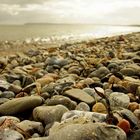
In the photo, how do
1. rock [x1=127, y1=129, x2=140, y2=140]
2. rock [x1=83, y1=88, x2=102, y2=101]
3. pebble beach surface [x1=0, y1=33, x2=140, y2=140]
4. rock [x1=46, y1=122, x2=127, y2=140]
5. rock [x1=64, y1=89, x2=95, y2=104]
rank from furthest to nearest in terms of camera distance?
1. rock [x1=83, y1=88, x2=102, y2=101]
2. rock [x1=64, y1=89, x2=95, y2=104]
3. rock [x1=127, y1=129, x2=140, y2=140]
4. pebble beach surface [x1=0, y1=33, x2=140, y2=140]
5. rock [x1=46, y1=122, x2=127, y2=140]

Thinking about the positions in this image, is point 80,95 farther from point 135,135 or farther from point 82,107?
point 135,135

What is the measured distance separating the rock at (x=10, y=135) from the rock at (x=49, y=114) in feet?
1.76

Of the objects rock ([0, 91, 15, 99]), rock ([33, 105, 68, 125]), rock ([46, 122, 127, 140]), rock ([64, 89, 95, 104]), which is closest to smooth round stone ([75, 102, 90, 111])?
rock ([64, 89, 95, 104])

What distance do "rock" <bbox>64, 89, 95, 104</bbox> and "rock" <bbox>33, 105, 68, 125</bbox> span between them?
504mm

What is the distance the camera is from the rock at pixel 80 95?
14.3 ft

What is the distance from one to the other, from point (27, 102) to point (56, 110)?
1.81 ft

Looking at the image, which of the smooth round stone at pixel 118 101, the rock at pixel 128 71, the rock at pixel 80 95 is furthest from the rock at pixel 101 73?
the smooth round stone at pixel 118 101

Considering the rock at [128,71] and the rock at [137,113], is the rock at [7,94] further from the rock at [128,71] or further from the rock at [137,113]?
the rock at [128,71]

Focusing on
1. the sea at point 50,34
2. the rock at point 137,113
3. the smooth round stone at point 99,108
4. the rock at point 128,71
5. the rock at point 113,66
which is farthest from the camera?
the sea at point 50,34

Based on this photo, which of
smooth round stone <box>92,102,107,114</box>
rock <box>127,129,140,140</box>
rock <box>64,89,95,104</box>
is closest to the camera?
rock <box>127,129,140,140</box>

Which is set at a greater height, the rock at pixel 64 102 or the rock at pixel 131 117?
the rock at pixel 131 117

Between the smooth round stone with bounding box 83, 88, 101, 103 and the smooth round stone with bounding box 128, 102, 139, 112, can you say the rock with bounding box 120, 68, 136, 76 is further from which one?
the smooth round stone with bounding box 128, 102, 139, 112

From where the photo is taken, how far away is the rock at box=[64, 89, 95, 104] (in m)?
4.34

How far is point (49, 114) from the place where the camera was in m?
3.80
